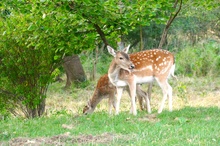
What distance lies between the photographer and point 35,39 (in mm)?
10047

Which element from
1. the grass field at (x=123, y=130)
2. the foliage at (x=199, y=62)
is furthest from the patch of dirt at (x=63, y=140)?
the foliage at (x=199, y=62)

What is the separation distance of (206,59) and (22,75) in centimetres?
963

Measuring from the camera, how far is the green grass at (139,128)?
6.38 m

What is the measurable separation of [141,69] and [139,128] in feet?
8.98

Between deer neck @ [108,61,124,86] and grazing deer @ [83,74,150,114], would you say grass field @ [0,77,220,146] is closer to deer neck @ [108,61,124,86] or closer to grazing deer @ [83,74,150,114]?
deer neck @ [108,61,124,86]

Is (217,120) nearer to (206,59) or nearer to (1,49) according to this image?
(1,49)

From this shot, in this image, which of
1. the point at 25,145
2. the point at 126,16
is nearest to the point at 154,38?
the point at 126,16

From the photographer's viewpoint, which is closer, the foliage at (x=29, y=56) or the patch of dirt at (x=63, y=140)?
the patch of dirt at (x=63, y=140)

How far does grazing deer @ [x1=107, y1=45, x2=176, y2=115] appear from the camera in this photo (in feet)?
32.3

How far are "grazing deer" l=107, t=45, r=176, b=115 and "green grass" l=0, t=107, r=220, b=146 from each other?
86 centimetres

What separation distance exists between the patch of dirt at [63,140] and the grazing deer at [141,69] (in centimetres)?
321

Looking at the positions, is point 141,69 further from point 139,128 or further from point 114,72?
point 139,128

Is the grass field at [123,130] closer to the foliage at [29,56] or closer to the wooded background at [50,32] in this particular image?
the wooded background at [50,32]

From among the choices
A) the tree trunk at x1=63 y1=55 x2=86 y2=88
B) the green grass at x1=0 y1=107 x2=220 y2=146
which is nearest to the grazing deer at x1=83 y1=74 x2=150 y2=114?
the green grass at x1=0 y1=107 x2=220 y2=146
